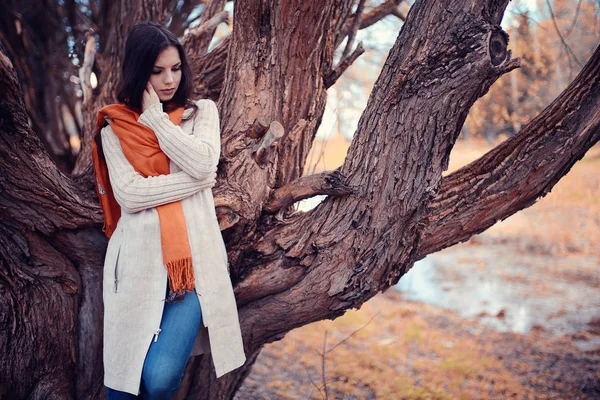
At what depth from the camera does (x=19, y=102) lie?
2.02 meters

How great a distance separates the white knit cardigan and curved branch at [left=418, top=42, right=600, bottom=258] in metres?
0.96

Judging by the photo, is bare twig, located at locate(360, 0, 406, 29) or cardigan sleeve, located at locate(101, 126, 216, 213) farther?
bare twig, located at locate(360, 0, 406, 29)

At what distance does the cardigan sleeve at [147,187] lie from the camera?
6.45ft

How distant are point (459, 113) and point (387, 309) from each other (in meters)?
4.38

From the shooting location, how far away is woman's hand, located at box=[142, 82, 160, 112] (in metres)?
2.10

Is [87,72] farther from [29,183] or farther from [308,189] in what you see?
[308,189]

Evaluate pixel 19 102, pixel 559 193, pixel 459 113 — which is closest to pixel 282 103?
pixel 459 113

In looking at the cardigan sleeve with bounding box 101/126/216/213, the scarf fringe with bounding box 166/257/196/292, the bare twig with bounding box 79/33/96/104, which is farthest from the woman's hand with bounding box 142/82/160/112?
the bare twig with bounding box 79/33/96/104

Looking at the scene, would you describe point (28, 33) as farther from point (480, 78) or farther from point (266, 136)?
point (480, 78)

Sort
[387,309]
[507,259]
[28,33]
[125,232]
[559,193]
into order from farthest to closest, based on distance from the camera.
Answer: [559,193]
[507,259]
[387,309]
[28,33]
[125,232]

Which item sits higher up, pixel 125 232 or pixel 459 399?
pixel 125 232

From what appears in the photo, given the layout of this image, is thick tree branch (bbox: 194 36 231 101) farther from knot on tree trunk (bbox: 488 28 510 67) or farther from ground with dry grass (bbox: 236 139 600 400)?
ground with dry grass (bbox: 236 139 600 400)

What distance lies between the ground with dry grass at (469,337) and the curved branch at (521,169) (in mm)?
1250

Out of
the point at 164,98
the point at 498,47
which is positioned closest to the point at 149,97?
the point at 164,98
